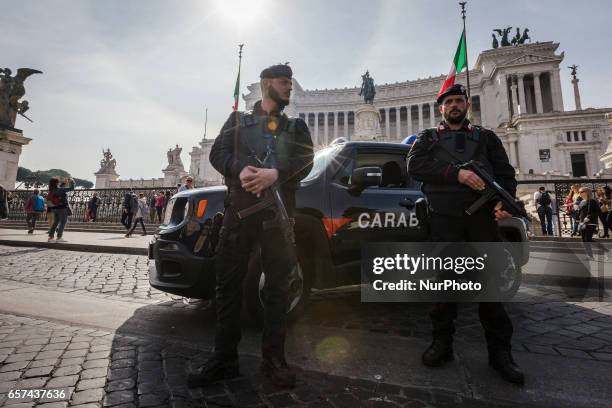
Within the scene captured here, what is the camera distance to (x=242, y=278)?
2.16 metres

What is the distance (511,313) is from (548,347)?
3.61ft

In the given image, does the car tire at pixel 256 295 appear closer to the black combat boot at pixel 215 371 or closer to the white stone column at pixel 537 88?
the black combat boot at pixel 215 371

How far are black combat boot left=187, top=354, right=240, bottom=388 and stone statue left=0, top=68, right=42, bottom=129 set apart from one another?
22343 mm

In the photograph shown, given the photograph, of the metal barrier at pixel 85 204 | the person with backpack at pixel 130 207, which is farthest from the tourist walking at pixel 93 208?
the person with backpack at pixel 130 207

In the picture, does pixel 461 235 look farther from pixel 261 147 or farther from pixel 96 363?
pixel 96 363

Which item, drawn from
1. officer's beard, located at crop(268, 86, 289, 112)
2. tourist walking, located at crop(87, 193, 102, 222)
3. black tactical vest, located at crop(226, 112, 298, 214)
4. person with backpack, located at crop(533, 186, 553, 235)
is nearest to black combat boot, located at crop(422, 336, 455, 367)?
black tactical vest, located at crop(226, 112, 298, 214)

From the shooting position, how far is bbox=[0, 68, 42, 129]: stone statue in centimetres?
1748

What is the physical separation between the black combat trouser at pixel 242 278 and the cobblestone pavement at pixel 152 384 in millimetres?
289

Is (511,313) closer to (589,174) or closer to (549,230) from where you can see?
(549,230)

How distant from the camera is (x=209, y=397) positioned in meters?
1.91

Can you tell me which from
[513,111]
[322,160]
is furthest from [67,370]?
[513,111]

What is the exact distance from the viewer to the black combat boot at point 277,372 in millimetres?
2010

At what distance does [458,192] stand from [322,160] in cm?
162

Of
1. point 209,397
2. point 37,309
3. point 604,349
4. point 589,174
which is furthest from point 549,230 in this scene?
point 589,174
